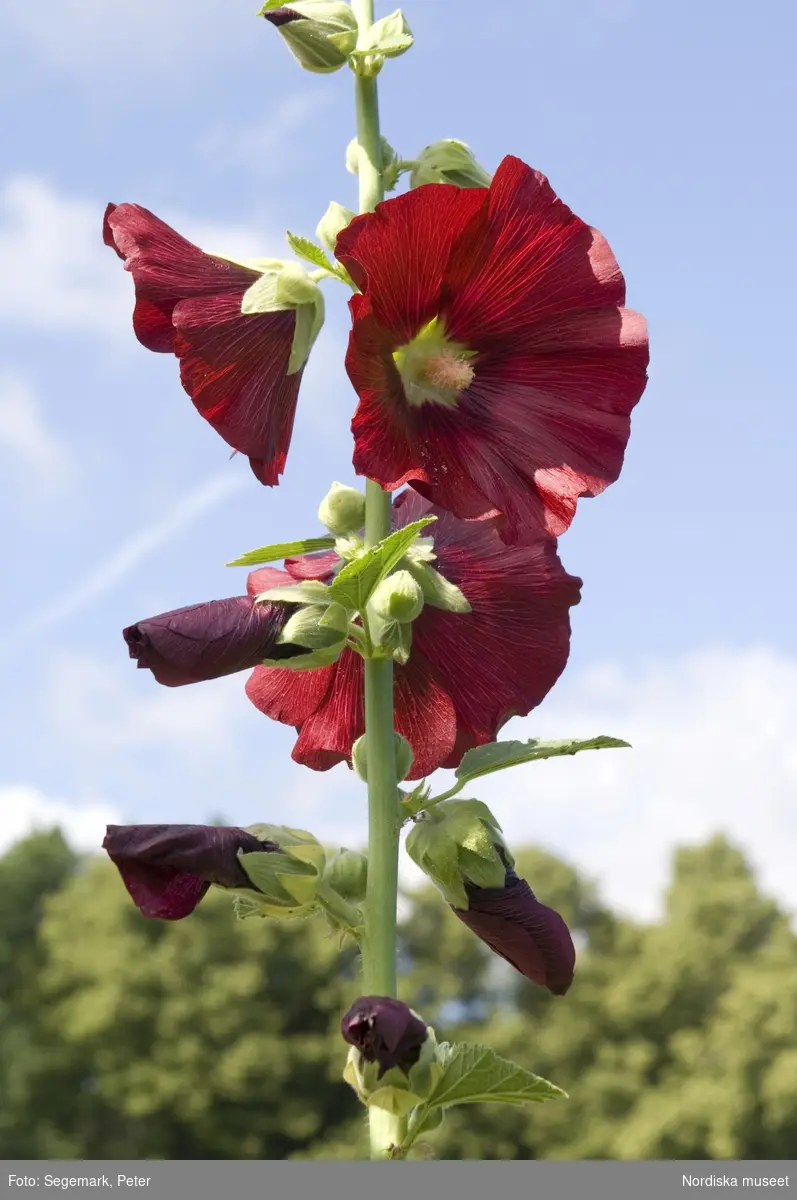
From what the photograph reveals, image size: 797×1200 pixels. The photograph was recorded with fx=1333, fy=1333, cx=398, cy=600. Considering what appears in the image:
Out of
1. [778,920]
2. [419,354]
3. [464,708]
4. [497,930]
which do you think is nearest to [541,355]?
[419,354]

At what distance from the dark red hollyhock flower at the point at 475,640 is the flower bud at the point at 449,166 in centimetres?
39

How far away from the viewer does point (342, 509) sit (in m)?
1.48

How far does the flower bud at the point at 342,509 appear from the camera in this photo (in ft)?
4.86

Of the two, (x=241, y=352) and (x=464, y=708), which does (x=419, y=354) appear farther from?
(x=464, y=708)

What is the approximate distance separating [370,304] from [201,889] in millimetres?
623

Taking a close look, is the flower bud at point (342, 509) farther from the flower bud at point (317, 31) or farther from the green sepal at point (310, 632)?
the flower bud at point (317, 31)

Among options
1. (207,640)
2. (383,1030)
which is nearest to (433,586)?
(207,640)

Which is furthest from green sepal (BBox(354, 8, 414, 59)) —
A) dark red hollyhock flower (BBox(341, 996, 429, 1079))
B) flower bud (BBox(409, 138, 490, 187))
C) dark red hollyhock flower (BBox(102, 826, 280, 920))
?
dark red hollyhock flower (BBox(341, 996, 429, 1079))

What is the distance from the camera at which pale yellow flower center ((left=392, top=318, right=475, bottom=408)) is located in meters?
1.45

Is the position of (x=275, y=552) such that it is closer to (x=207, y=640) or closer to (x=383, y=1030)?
(x=207, y=640)

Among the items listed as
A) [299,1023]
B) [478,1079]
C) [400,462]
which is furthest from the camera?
[299,1023]

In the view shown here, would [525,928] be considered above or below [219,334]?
below

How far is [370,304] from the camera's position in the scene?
4.44 feet

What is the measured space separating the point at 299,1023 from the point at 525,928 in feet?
89.7
